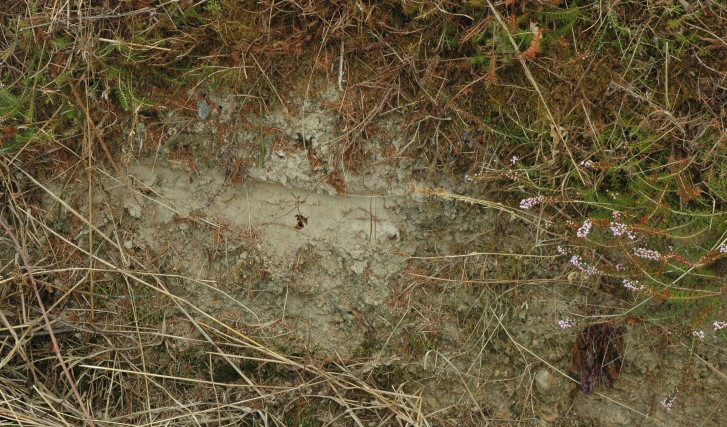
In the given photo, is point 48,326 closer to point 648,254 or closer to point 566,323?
point 566,323

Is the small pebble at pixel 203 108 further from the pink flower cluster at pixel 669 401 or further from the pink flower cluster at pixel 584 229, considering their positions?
the pink flower cluster at pixel 669 401

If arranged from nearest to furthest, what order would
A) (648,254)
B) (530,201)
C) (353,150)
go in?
1. (648,254)
2. (530,201)
3. (353,150)

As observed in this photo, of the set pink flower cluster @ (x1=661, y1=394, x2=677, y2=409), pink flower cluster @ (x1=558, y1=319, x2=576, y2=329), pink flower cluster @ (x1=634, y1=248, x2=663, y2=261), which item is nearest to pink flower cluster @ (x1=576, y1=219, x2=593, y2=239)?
pink flower cluster @ (x1=634, y1=248, x2=663, y2=261)

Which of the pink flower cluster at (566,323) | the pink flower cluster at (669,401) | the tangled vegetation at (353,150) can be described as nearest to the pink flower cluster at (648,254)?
the tangled vegetation at (353,150)

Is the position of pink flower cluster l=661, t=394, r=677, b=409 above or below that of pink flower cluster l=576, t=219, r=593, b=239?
below

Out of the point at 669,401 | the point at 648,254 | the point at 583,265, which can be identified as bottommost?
the point at 669,401

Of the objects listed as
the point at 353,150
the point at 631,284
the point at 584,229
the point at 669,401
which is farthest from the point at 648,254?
the point at 353,150

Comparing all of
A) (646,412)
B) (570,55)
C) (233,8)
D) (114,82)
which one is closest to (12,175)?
(114,82)

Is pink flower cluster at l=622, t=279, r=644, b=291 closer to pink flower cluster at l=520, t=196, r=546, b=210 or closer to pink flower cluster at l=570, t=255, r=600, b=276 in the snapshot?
pink flower cluster at l=570, t=255, r=600, b=276

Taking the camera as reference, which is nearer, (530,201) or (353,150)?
(530,201)
